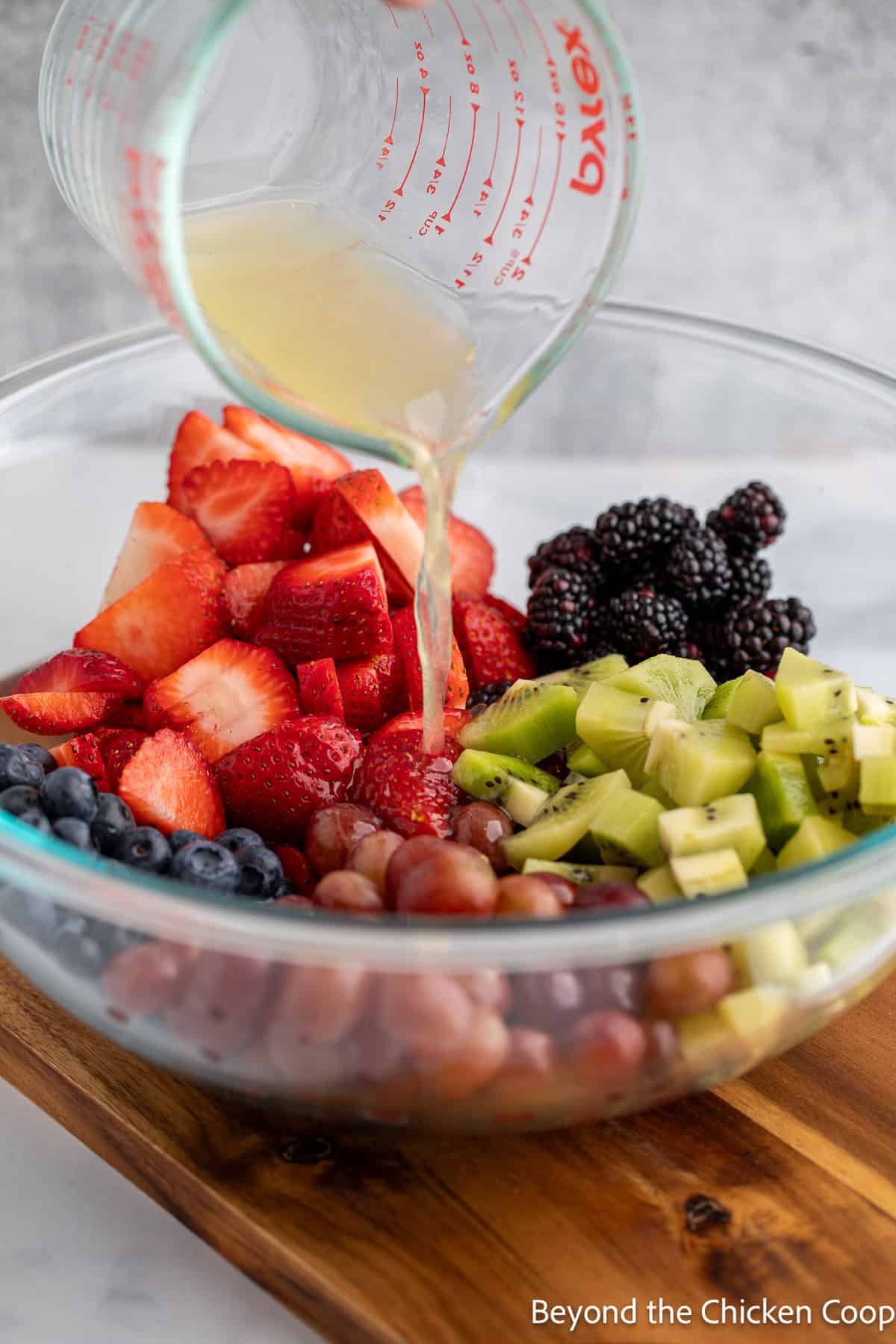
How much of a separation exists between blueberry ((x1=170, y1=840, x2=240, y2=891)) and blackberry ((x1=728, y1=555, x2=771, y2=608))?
92 cm

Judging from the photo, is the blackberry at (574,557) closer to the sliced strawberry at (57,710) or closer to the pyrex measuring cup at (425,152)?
the pyrex measuring cup at (425,152)

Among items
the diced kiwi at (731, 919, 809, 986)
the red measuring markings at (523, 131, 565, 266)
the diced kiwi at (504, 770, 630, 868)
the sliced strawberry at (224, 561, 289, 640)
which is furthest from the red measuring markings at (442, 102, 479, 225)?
the diced kiwi at (731, 919, 809, 986)

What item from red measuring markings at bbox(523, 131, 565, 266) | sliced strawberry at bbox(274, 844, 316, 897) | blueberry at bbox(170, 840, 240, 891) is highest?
red measuring markings at bbox(523, 131, 565, 266)

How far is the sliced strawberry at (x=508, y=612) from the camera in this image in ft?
6.37

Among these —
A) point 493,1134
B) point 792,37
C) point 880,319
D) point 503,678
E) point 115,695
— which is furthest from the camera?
point 880,319

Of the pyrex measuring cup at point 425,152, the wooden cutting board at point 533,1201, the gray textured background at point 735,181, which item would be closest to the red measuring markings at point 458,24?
the pyrex measuring cup at point 425,152

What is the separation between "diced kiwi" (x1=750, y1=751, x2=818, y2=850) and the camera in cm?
129

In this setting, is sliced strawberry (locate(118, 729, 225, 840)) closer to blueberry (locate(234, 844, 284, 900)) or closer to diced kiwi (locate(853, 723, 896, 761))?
blueberry (locate(234, 844, 284, 900))

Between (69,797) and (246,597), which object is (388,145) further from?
(69,797)

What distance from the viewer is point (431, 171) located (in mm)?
1494

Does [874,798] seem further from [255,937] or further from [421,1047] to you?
[255,937]

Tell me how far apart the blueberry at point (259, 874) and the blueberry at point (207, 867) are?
0.06 ft

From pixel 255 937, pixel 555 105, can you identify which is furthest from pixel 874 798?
pixel 555 105

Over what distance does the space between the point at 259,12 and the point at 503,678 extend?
88 centimetres
